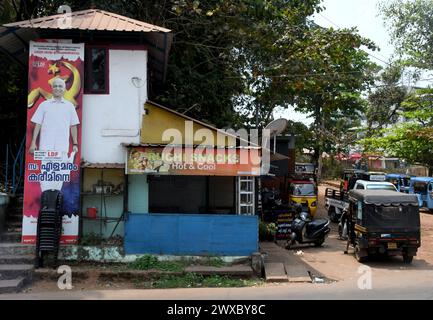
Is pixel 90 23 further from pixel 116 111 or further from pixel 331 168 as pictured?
pixel 331 168

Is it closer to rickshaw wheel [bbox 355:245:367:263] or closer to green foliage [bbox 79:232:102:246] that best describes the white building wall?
green foliage [bbox 79:232:102:246]

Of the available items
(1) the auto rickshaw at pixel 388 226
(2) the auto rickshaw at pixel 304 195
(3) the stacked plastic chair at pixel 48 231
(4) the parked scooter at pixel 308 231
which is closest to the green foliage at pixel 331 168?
(2) the auto rickshaw at pixel 304 195

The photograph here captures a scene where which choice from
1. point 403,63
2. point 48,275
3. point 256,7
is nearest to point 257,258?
point 48,275

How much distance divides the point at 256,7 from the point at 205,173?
743cm

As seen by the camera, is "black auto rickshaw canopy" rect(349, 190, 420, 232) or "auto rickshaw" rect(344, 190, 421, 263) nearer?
"auto rickshaw" rect(344, 190, 421, 263)

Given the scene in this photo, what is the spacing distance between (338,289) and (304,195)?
14.0 m

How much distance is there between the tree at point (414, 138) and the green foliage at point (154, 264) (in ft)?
75.7

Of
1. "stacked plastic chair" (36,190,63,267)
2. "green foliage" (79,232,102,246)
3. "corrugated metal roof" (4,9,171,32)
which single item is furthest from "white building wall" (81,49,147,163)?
"green foliage" (79,232,102,246)

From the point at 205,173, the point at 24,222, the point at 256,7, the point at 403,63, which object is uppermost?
the point at 403,63

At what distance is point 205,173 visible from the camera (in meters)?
12.2

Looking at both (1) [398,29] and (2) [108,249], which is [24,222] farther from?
(1) [398,29]

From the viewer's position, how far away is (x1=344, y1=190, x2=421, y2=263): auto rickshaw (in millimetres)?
13703

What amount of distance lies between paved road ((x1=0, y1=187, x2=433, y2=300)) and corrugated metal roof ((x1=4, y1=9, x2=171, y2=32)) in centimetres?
628

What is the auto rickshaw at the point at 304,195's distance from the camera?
2417 centimetres
